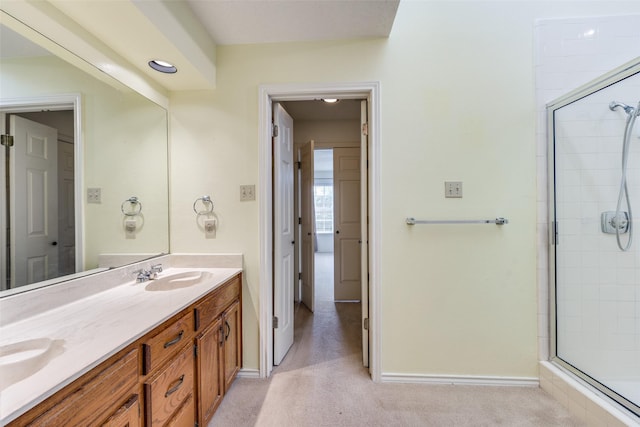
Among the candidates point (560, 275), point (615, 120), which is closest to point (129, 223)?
point (560, 275)

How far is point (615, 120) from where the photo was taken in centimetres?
161

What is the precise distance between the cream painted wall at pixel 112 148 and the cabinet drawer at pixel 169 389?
0.72 meters

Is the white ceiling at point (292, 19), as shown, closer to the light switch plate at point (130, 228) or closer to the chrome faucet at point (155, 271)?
the light switch plate at point (130, 228)

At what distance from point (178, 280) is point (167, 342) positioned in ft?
2.20

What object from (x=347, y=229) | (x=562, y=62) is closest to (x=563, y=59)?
(x=562, y=62)

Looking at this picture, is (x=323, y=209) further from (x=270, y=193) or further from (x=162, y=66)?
(x=162, y=66)

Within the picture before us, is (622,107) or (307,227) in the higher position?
(622,107)

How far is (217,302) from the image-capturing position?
1.52 meters

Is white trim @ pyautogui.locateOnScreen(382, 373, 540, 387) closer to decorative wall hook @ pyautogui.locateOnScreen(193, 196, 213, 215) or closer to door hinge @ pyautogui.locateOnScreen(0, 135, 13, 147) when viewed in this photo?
decorative wall hook @ pyautogui.locateOnScreen(193, 196, 213, 215)

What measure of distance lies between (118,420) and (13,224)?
0.88 meters

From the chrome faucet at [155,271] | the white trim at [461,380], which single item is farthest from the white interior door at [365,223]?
the chrome faucet at [155,271]

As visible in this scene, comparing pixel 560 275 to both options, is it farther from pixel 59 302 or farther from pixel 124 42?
pixel 124 42

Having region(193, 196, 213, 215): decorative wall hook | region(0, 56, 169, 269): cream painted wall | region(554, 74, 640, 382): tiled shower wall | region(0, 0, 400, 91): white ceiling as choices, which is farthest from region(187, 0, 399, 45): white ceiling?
region(554, 74, 640, 382): tiled shower wall

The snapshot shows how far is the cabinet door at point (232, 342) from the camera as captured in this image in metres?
1.62
